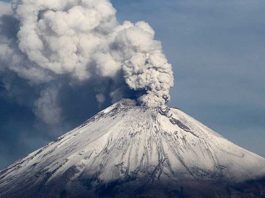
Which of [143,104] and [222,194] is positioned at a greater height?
[143,104]

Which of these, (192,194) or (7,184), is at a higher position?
(7,184)

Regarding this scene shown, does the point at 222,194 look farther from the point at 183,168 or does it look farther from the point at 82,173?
the point at 82,173

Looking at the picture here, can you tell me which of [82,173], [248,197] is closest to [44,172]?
[82,173]

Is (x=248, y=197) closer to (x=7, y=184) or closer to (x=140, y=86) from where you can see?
(x=140, y=86)

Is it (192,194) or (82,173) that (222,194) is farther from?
(82,173)

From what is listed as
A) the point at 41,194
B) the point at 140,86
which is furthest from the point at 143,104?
the point at 41,194
